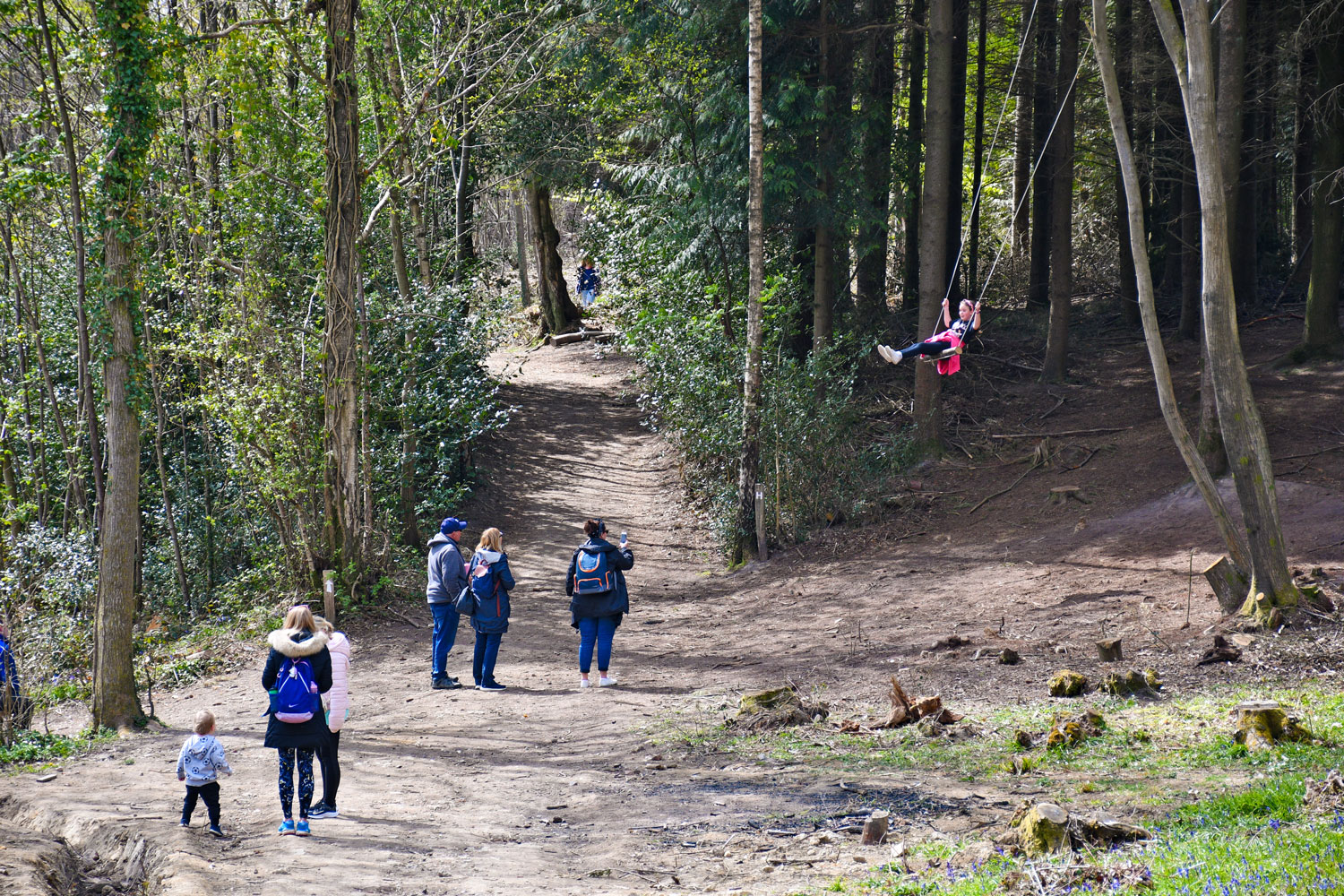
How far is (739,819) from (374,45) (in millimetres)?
14501

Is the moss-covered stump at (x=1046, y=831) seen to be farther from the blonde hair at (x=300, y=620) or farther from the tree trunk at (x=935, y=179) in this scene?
the tree trunk at (x=935, y=179)

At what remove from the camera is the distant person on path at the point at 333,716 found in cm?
714

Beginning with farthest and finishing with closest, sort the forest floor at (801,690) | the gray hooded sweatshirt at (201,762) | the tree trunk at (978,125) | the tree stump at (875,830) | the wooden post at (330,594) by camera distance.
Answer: the tree trunk at (978,125)
the wooden post at (330,594)
the gray hooded sweatshirt at (201,762)
the forest floor at (801,690)
the tree stump at (875,830)

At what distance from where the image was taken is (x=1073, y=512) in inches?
595

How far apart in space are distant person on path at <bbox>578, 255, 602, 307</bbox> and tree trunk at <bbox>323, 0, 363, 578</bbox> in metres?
18.8

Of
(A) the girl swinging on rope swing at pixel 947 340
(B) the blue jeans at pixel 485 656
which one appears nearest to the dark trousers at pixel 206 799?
(B) the blue jeans at pixel 485 656

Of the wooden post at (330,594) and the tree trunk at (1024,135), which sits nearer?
the wooden post at (330,594)

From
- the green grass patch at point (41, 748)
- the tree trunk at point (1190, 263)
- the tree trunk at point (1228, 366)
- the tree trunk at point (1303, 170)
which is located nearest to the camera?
the tree trunk at point (1228, 366)

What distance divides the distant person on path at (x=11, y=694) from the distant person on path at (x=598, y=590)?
6072 mm

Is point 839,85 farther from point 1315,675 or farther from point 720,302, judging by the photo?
point 1315,675

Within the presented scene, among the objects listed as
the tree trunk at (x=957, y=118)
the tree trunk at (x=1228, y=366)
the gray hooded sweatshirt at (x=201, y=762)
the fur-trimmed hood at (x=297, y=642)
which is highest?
the tree trunk at (x=957, y=118)

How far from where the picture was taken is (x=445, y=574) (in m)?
11.2

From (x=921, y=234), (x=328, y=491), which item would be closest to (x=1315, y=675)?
(x=921, y=234)

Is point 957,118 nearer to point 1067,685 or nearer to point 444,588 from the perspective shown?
point 1067,685
